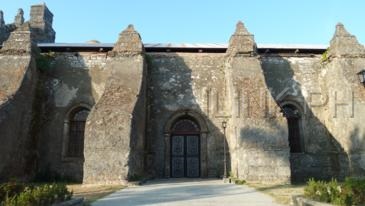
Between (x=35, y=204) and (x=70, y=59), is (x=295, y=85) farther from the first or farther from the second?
(x=35, y=204)

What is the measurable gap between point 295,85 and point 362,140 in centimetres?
382

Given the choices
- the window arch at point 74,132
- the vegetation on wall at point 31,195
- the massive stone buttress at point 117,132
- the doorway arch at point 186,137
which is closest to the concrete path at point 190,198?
the vegetation on wall at point 31,195

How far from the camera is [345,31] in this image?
16.5 m

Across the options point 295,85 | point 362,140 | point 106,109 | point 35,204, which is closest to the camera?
point 35,204

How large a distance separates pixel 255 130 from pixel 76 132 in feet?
25.5

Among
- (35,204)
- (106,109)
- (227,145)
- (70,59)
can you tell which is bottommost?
(35,204)

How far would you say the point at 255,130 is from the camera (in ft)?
44.4

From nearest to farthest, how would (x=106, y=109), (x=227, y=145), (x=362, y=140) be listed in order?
(x=106, y=109), (x=362, y=140), (x=227, y=145)

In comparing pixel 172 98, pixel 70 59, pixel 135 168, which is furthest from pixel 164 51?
pixel 135 168

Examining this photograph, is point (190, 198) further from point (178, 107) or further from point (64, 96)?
point (64, 96)

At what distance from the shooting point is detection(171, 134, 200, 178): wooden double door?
16.2 m

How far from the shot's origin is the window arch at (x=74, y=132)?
16.0m

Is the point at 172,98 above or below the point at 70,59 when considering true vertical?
below

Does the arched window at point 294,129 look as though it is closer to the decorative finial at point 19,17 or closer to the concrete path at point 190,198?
the concrete path at point 190,198
